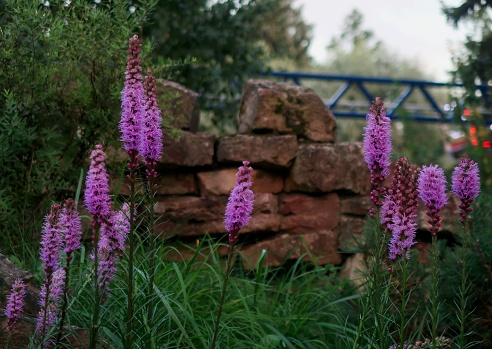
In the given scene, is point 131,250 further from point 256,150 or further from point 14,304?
point 256,150

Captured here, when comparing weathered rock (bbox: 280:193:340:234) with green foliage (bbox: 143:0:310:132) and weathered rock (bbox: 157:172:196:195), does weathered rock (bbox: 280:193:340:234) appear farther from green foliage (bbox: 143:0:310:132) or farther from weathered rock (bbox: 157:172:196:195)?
green foliage (bbox: 143:0:310:132)

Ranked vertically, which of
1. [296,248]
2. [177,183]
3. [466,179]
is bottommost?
[296,248]

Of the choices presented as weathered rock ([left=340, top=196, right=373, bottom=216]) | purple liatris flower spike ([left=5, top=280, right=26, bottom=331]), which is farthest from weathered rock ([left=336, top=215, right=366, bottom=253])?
purple liatris flower spike ([left=5, top=280, right=26, bottom=331])

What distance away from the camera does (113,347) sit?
3229 millimetres

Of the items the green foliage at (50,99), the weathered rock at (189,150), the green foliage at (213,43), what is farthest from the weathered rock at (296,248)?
the green foliage at (213,43)

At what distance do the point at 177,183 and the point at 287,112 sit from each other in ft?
3.97

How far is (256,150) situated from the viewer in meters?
6.23

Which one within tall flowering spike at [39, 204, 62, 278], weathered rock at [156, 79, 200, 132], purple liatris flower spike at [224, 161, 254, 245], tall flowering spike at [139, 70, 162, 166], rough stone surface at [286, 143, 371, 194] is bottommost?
tall flowering spike at [39, 204, 62, 278]

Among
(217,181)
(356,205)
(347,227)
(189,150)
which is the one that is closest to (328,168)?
(356,205)

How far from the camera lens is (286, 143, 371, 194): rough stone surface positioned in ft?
20.7

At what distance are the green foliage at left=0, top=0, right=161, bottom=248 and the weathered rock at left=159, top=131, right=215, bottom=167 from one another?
821 mm

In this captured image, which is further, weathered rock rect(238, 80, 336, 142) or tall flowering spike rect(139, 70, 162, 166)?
weathered rock rect(238, 80, 336, 142)

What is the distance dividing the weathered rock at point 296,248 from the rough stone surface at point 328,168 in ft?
1.45

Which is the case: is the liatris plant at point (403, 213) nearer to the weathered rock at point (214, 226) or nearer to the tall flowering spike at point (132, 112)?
the tall flowering spike at point (132, 112)
